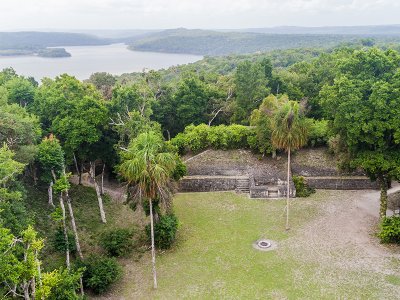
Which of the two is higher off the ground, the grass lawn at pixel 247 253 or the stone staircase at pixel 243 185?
the stone staircase at pixel 243 185

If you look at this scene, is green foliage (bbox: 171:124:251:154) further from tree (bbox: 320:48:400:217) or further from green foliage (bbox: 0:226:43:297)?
green foliage (bbox: 0:226:43:297)

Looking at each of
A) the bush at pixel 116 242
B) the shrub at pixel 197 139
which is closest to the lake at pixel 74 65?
the shrub at pixel 197 139

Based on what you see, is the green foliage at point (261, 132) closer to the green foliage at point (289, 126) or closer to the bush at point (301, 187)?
the bush at point (301, 187)

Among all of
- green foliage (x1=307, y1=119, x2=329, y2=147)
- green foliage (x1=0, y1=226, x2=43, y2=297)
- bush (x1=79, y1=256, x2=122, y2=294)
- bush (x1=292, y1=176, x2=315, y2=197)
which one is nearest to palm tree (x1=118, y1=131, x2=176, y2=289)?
bush (x1=79, y1=256, x2=122, y2=294)

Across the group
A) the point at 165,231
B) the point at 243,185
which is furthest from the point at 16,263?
the point at 243,185

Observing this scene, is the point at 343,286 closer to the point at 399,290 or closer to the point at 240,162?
the point at 399,290

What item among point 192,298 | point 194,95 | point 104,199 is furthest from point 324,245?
point 194,95
